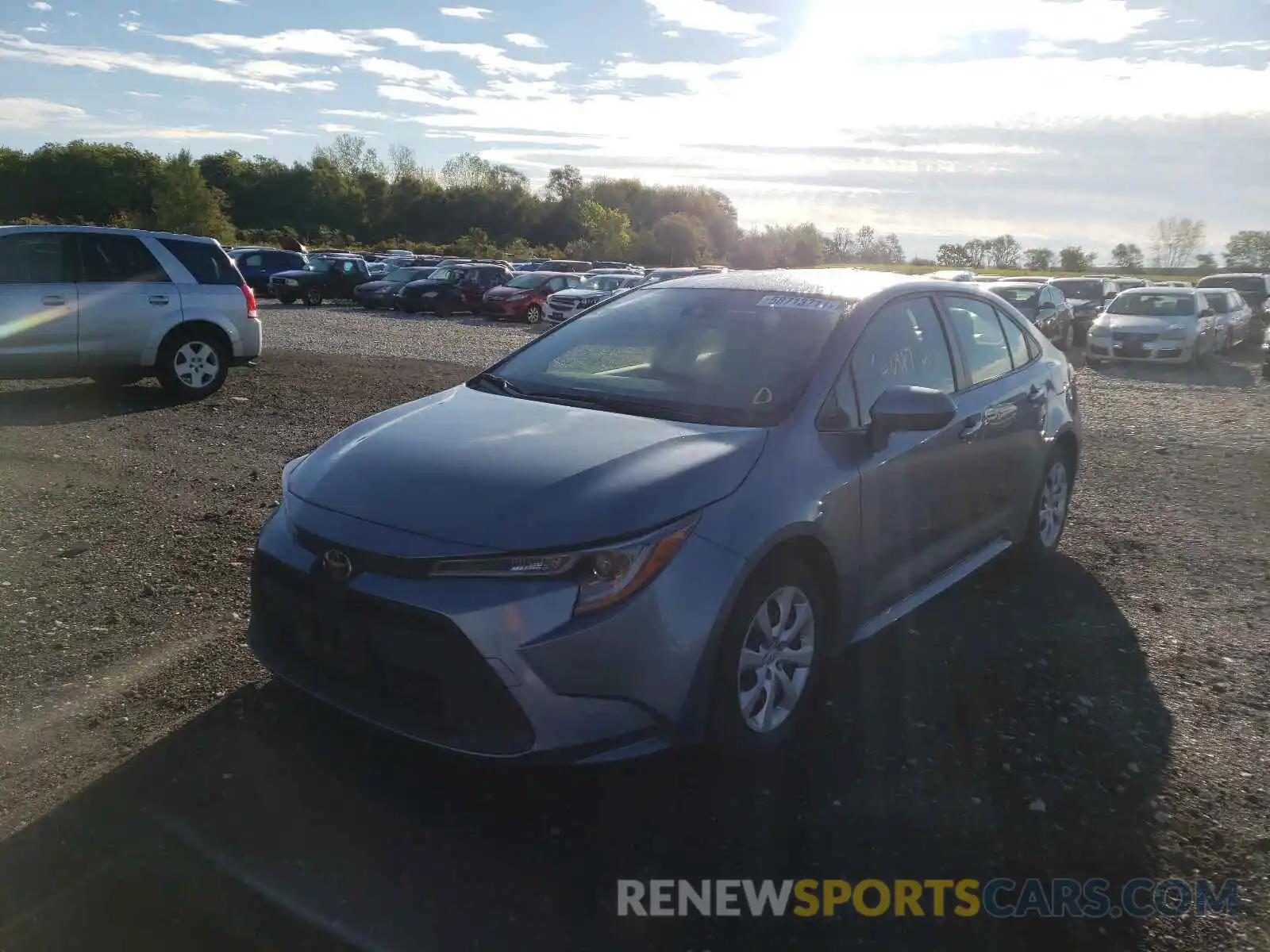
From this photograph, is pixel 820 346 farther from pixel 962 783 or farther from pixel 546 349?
pixel 962 783

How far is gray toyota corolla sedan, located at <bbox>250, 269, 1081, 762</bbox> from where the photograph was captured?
3.02 metres

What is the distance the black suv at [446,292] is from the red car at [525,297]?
1.08m

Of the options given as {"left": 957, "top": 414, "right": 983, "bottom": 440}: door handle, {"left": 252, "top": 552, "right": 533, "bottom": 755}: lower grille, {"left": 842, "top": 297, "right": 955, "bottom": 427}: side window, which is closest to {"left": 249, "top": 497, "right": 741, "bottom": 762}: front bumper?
{"left": 252, "top": 552, "right": 533, "bottom": 755}: lower grille

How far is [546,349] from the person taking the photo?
4797 mm

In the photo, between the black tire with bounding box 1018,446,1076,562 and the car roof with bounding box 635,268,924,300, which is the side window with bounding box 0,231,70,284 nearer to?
the car roof with bounding box 635,268,924,300

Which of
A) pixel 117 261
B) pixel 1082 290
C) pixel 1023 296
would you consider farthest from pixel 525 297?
pixel 117 261

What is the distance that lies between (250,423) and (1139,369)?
52.3 feet

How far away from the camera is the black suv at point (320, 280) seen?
30.4 meters

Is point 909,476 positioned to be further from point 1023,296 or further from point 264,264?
point 264,264

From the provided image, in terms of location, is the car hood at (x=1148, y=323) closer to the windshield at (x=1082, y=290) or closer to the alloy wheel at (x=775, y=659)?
the windshield at (x=1082, y=290)

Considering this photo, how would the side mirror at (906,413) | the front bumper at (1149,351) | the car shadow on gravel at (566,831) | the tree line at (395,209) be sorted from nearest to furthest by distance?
the car shadow on gravel at (566,831)
the side mirror at (906,413)
the front bumper at (1149,351)
the tree line at (395,209)

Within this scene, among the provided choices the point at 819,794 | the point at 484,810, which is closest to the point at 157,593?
the point at 484,810

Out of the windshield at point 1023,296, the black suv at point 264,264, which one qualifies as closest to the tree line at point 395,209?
the black suv at point 264,264

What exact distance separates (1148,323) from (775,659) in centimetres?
1793
